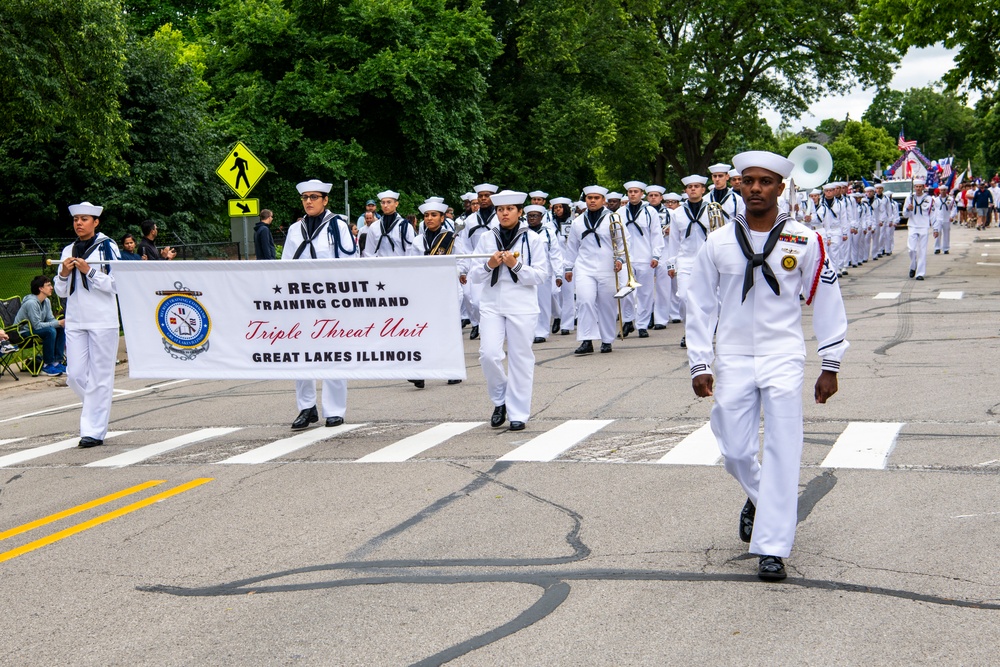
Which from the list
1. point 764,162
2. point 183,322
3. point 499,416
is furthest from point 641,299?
point 764,162

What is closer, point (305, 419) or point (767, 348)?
point (767, 348)

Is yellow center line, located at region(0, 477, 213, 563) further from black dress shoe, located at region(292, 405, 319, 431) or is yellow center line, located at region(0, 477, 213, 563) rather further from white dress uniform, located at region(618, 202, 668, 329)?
white dress uniform, located at region(618, 202, 668, 329)

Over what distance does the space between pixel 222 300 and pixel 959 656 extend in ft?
26.6

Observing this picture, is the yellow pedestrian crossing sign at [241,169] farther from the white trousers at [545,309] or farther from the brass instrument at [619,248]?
the brass instrument at [619,248]

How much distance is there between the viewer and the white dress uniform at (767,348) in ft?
19.4

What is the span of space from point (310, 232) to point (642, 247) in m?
8.44

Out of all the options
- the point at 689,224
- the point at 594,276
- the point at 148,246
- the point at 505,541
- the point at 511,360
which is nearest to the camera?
the point at 505,541

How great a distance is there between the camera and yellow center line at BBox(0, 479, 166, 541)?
775 cm

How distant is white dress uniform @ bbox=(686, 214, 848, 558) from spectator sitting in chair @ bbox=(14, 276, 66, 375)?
46.2 ft

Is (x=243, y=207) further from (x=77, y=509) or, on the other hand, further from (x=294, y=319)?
(x=77, y=509)

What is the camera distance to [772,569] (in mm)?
5773

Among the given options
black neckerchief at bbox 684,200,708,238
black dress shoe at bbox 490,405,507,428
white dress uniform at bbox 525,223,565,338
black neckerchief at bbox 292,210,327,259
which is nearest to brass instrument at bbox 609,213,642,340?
black neckerchief at bbox 684,200,708,238

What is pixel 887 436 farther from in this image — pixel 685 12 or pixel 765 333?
pixel 685 12

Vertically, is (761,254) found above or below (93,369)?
above
